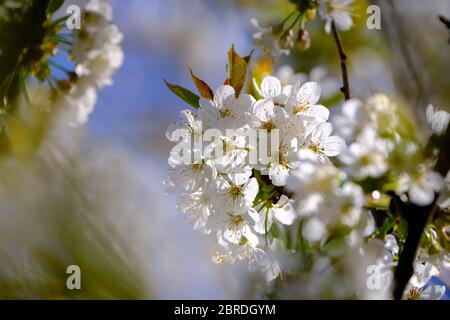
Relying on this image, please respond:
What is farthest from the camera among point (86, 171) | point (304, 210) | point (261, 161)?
point (86, 171)

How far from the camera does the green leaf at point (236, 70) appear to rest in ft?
2.36

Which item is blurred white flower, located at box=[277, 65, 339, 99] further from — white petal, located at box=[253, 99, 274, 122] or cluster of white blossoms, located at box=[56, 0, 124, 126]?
white petal, located at box=[253, 99, 274, 122]

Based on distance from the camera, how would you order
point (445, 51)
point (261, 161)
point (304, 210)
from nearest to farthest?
1. point (304, 210)
2. point (261, 161)
3. point (445, 51)

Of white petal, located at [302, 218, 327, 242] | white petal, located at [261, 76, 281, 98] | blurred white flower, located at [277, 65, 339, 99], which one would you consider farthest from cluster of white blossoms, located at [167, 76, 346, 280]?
blurred white flower, located at [277, 65, 339, 99]

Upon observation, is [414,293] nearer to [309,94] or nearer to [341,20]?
[309,94]

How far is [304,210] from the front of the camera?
561 millimetres

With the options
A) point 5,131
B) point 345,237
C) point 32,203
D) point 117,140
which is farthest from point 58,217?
point 117,140

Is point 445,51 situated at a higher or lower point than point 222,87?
higher

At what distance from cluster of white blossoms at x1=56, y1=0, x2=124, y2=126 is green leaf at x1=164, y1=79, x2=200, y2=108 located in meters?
0.25

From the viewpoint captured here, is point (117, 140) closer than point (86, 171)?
No

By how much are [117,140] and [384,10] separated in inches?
19.7

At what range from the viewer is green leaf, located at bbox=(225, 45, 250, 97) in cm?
72

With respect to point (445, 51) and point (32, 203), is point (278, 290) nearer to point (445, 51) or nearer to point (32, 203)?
point (32, 203)

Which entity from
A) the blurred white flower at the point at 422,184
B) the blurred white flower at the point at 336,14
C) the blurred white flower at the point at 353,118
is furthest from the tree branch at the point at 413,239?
the blurred white flower at the point at 336,14
